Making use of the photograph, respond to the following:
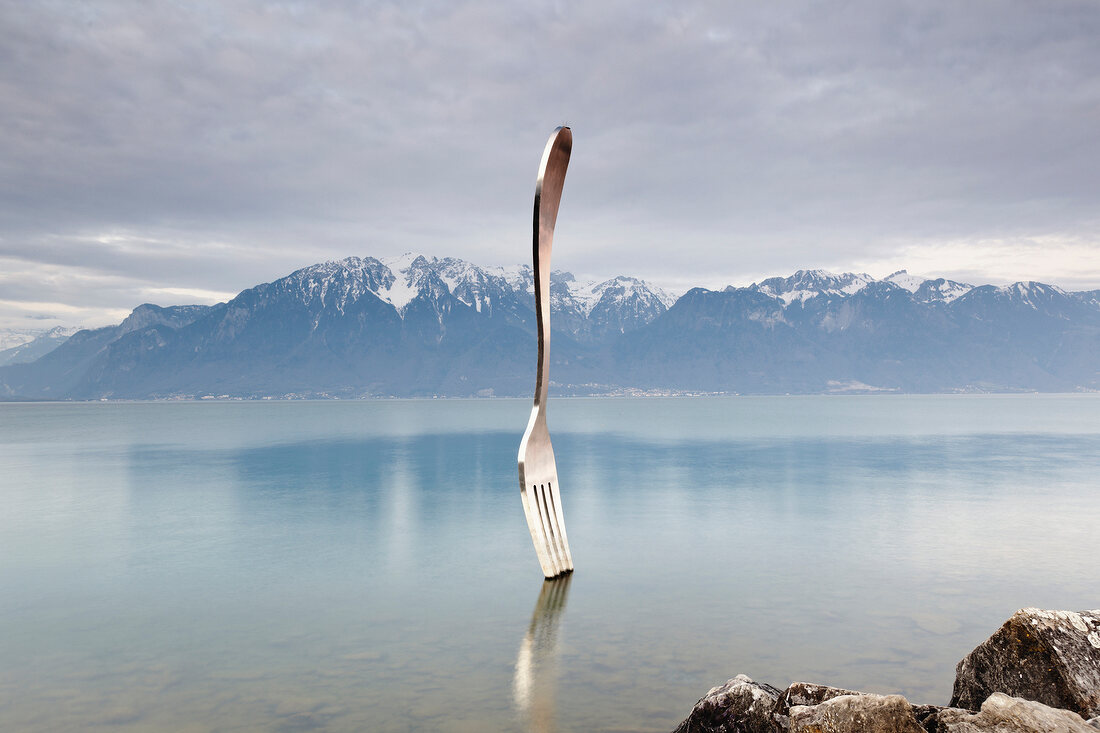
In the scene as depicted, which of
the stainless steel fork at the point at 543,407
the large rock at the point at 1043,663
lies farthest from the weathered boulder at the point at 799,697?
the stainless steel fork at the point at 543,407

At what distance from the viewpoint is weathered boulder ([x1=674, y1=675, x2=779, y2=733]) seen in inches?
259

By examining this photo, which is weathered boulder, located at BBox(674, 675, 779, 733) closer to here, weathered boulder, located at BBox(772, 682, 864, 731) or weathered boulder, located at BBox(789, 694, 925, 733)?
weathered boulder, located at BBox(772, 682, 864, 731)

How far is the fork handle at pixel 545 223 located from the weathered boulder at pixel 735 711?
23.4ft

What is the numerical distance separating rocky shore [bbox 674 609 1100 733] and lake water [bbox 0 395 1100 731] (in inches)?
69.6

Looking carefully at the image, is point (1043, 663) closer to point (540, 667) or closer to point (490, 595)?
point (540, 667)

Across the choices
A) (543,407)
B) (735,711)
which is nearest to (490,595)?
(543,407)

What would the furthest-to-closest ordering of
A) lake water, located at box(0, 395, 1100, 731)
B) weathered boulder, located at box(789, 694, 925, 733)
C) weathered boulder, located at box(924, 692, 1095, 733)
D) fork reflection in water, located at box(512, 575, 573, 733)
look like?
lake water, located at box(0, 395, 1100, 731)
fork reflection in water, located at box(512, 575, 573, 733)
weathered boulder, located at box(789, 694, 925, 733)
weathered boulder, located at box(924, 692, 1095, 733)

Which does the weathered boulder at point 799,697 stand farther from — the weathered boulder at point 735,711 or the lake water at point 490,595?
the lake water at point 490,595

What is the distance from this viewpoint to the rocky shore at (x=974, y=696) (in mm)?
5570

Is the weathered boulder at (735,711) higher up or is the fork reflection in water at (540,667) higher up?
the weathered boulder at (735,711)

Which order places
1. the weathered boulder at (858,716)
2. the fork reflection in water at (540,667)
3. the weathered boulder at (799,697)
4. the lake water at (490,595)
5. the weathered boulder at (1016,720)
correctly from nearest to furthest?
the weathered boulder at (1016,720) < the weathered boulder at (858,716) < the weathered boulder at (799,697) < the fork reflection in water at (540,667) < the lake water at (490,595)

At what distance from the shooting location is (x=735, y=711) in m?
6.73

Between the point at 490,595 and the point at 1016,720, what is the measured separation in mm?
9614

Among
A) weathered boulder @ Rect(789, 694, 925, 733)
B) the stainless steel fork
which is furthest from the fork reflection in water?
weathered boulder @ Rect(789, 694, 925, 733)
